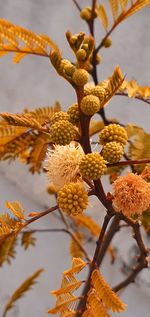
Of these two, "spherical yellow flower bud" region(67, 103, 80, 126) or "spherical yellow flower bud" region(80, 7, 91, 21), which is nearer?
"spherical yellow flower bud" region(67, 103, 80, 126)

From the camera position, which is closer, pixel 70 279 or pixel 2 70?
pixel 70 279

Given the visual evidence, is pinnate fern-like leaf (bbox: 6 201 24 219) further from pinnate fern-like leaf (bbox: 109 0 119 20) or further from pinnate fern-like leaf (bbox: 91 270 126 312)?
pinnate fern-like leaf (bbox: 109 0 119 20)

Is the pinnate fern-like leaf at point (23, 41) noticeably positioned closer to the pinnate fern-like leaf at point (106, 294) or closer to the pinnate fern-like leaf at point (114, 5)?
the pinnate fern-like leaf at point (114, 5)

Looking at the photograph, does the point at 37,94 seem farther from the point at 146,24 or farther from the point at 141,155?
the point at 141,155

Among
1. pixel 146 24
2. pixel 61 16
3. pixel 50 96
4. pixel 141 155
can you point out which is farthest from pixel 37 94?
pixel 141 155

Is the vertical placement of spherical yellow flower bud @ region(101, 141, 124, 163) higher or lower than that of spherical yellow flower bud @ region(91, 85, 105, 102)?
lower

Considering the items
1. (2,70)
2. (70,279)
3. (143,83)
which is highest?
(2,70)

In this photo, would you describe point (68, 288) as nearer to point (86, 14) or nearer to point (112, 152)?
point (112, 152)

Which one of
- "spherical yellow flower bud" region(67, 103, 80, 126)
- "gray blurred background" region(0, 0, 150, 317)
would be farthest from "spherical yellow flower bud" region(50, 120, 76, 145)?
"gray blurred background" region(0, 0, 150, 317)
